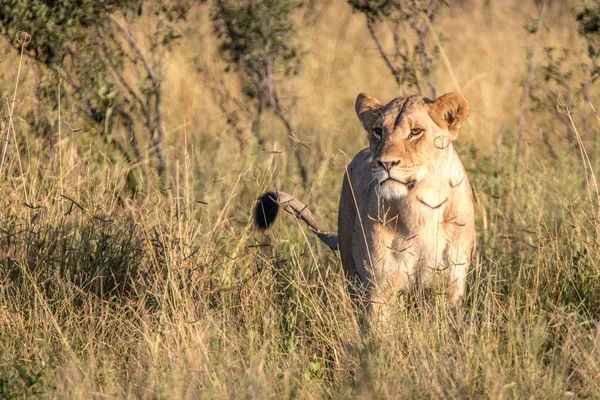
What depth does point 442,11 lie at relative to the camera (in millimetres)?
6148

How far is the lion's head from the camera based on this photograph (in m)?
3.54

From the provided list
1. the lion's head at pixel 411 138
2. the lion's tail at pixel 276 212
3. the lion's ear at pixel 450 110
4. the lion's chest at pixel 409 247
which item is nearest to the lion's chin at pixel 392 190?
the lion's head at pixel 411 138

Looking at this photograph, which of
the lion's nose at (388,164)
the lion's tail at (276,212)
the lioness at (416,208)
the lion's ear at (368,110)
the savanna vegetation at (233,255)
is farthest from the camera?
the lion's tail at (276,212)

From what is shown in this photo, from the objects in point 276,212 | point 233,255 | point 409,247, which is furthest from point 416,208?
point 233,255

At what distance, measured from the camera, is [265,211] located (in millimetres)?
4395

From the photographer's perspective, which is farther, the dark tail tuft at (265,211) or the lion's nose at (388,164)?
the dark tail tuft at (265,211)

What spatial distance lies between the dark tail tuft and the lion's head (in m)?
0.79

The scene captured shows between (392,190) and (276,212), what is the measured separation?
97cm

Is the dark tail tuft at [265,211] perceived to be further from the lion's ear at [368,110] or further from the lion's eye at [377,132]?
the lion's eye at [377,132]

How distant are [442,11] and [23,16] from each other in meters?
2.78

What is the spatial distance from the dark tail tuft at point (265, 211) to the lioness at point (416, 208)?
23.3 inches

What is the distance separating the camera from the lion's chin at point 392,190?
356cm

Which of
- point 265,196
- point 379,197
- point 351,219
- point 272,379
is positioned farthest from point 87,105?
point 272,379

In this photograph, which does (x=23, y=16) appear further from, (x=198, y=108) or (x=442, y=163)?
(x=198, y=108)
